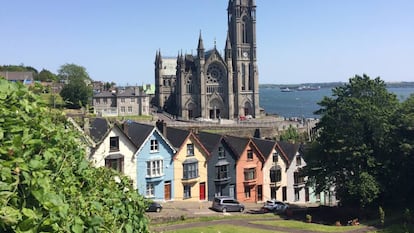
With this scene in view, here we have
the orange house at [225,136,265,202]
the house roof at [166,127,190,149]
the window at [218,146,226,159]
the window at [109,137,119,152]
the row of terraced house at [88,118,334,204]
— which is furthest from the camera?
the orange house at [225,136,265,202]

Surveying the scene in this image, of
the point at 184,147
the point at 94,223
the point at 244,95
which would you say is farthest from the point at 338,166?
the point at 244,95

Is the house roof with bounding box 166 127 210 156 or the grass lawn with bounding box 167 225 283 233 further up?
the house roof with bounding box 166 127 210 156

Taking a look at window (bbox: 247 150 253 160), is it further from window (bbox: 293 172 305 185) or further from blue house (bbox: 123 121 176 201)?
blue house (bbox: 123 121 176 201)

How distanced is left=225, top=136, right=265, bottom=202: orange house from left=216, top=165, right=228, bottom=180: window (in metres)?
1.35

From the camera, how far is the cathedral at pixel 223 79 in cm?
10781

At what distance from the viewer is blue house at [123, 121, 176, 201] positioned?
3728cm

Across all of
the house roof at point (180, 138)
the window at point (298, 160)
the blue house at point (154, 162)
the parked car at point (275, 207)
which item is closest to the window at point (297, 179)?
the window at point (298, 160)

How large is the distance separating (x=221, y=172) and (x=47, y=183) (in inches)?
1527

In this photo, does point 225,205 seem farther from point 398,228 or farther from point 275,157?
point 398,228

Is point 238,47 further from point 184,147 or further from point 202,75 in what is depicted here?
point 184,147

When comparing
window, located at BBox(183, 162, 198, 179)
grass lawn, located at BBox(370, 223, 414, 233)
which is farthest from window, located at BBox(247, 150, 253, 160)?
grass lawn, located at BBox(370, 223, 414, 233)

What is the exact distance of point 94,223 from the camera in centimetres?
439

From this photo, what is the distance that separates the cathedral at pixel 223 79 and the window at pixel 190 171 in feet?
213

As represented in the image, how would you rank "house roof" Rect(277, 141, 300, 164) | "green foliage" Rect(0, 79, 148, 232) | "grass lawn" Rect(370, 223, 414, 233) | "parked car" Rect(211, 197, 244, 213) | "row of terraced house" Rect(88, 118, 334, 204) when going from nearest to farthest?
"green foliage" Rect(0, 79, 148, 232)
"grass lawn" Rect(370, 223, 414, 233)
"parked car" Rect(211, 197, 244, 213)
"row of terraced house" Rect(88, 118, 334, 204)
"house roof" Rect(277, 141, 300, 164)
